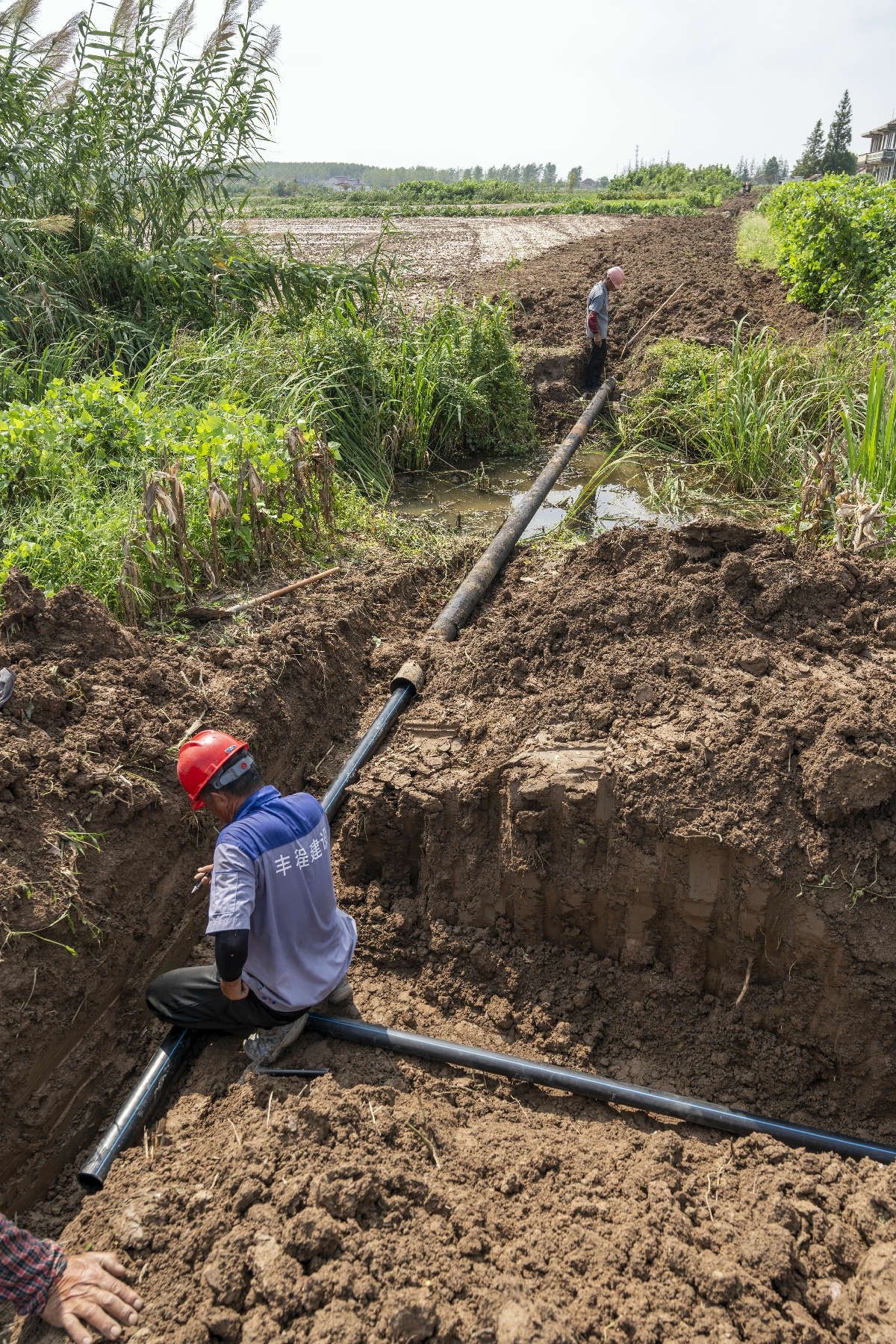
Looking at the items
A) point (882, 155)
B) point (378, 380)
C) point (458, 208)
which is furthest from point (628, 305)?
point (882, 155)

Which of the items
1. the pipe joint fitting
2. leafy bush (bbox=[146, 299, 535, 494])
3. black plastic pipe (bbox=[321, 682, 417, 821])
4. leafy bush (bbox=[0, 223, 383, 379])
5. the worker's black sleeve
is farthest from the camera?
leafy bush (bbox=[0, 223, 383, 379])

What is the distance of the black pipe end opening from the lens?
271cm

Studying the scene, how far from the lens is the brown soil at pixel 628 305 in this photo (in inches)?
396

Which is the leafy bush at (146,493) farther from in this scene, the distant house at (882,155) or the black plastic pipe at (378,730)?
the distant house at (882,155)

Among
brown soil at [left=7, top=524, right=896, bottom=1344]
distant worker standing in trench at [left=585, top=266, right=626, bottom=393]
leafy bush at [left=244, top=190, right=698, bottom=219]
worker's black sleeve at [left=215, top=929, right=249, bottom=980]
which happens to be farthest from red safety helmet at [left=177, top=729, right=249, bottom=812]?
leafy bush at [left=244, top=190, right=698, bottom=219]

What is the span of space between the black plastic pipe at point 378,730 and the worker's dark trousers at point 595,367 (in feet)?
6.62

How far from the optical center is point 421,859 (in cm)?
381

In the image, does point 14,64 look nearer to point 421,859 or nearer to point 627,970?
point 421,859

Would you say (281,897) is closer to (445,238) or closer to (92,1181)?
(92,1181)

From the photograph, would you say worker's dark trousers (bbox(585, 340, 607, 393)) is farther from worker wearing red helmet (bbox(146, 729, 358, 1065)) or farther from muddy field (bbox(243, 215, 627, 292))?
worker wearing red helmet (bbox(146, 729, 358, 1065))

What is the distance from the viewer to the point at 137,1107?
290cm

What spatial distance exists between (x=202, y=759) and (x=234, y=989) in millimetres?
762

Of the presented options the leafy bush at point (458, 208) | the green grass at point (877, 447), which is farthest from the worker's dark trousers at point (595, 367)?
the leafy bush at point (458, 208)

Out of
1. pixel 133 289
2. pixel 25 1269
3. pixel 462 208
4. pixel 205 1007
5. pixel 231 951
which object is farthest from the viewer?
pixel 462 208
